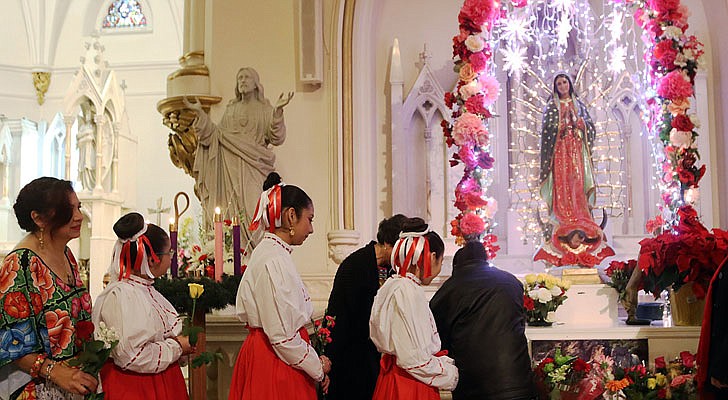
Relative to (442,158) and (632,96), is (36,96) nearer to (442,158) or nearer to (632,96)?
(442,158)

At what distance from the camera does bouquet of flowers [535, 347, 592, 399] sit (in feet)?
14.0

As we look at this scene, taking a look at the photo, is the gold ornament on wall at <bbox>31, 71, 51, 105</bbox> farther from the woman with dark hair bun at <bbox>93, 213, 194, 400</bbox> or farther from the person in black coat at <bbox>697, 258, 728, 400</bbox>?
the person in black coat at <bbox>697, 258, 728, 400</bbox>

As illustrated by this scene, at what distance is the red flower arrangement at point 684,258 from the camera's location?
5.14 m

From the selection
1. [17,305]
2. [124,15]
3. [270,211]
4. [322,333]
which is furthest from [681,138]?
[124,15]

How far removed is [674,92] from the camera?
21.1 ft

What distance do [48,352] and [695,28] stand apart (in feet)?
21.0

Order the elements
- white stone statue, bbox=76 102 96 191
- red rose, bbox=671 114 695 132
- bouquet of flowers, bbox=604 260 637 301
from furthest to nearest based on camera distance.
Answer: white stone statue, bbox=76 102 96 191, red rose, bbox=671 114 695 132, bouquet of flowers, bbox=604 260 637 301

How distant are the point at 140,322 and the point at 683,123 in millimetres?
4346

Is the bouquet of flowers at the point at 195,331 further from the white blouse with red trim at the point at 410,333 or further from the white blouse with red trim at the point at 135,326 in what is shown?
the white blouse with red trim at the point at 410,333

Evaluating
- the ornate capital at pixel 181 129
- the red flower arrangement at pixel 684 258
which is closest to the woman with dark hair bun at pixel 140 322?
the red flower arrangement at pixel 684 258

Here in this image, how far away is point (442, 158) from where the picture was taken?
26.0ft

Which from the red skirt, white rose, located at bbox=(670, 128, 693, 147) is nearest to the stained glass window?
white rose, located at bbox=(670, 128, 693, 147)

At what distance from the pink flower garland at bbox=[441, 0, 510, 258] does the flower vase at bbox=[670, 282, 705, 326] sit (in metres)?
1.48

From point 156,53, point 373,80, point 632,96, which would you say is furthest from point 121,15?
point 632,96
